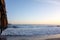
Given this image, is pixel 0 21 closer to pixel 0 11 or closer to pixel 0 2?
pixel 0 11

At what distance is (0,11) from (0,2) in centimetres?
98

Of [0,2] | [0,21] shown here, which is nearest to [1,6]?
[0,2]

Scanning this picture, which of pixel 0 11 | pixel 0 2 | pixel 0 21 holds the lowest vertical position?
pixel 0 21

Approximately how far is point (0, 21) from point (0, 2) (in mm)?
2047

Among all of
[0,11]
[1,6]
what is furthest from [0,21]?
[1,6]

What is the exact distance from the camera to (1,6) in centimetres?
1028

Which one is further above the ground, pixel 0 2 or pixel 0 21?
pixel 0 2

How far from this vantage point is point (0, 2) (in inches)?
403

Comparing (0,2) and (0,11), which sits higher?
(0,2)

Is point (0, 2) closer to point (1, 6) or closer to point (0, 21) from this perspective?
point (1, 6)

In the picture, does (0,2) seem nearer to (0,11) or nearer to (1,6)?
(1,6)

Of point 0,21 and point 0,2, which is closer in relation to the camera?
point 0,2

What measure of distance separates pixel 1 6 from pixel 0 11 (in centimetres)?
79

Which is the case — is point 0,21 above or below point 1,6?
below
